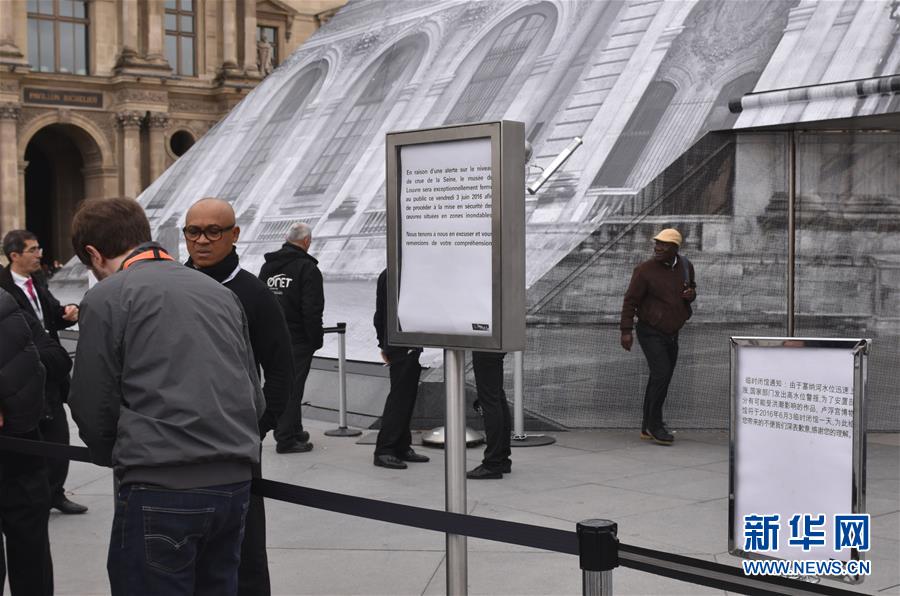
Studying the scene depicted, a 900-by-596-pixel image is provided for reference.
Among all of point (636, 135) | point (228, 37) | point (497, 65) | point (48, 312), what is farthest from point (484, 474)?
point (228, 37)

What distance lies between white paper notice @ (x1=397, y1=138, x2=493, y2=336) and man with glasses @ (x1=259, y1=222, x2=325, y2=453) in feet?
14.1

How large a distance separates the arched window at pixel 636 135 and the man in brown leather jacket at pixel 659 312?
60.6 inches

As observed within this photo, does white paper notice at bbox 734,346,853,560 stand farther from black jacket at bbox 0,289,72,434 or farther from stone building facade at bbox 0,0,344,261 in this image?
stone building facade at bbox 0,0,344,261

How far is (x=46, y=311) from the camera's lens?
21.6ft

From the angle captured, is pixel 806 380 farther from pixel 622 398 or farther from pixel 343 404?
pixel 343 404

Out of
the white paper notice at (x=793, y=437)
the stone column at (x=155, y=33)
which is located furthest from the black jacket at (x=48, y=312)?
the stone column at (x=155, y=33)

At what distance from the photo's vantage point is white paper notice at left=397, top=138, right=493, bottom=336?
375 centimetres

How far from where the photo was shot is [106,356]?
3.10 meters

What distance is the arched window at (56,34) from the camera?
43281 mm

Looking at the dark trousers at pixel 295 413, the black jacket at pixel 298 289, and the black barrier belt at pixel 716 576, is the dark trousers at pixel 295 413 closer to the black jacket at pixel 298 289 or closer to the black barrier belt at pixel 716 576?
the black jacket at pixel 298 289

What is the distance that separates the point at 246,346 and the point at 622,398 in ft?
19.5

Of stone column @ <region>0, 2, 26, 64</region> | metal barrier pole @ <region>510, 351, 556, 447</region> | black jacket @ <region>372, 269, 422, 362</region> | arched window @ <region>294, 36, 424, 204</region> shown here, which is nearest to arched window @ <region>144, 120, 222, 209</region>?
arched window @ <region>294, 36, 424, 204</region>

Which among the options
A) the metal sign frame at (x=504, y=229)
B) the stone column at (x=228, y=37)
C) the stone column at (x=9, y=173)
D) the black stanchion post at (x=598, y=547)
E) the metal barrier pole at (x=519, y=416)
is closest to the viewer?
the black stanchion post at (x=598, y=547)

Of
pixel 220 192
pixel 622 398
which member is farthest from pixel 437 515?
pixel 220 192
